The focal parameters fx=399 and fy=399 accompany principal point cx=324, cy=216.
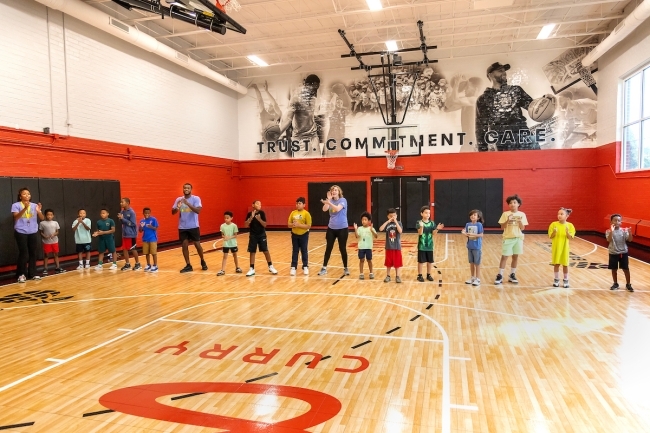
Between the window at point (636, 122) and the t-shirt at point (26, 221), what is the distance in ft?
52.4

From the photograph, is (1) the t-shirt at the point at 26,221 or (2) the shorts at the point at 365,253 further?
(1) the t-shirt at the point at 26,221

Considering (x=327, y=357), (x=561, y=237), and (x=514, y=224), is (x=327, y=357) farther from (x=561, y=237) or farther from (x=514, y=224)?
(x=561, y=237)

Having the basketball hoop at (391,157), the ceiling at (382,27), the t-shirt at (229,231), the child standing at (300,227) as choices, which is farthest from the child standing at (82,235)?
the basketball hoop at (391,157)

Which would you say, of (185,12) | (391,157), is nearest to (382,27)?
(391,157)

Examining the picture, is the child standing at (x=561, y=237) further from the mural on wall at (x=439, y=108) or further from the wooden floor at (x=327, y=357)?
the mural on wall at (x=439, y=108)

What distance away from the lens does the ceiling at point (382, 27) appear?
38.0 feet

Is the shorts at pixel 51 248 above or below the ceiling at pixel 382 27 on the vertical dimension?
below

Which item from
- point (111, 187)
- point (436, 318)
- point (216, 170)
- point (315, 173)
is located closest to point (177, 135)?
point (216, 170)

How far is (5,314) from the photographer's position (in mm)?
5938

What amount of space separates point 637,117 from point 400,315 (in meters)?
11.9

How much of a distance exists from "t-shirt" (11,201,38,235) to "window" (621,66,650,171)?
16.0 meters

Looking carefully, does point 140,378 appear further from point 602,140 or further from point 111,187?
point 602,140

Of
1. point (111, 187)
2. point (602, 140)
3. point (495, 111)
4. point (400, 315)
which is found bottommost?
point (400, 315)

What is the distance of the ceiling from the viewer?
38.0 feet
